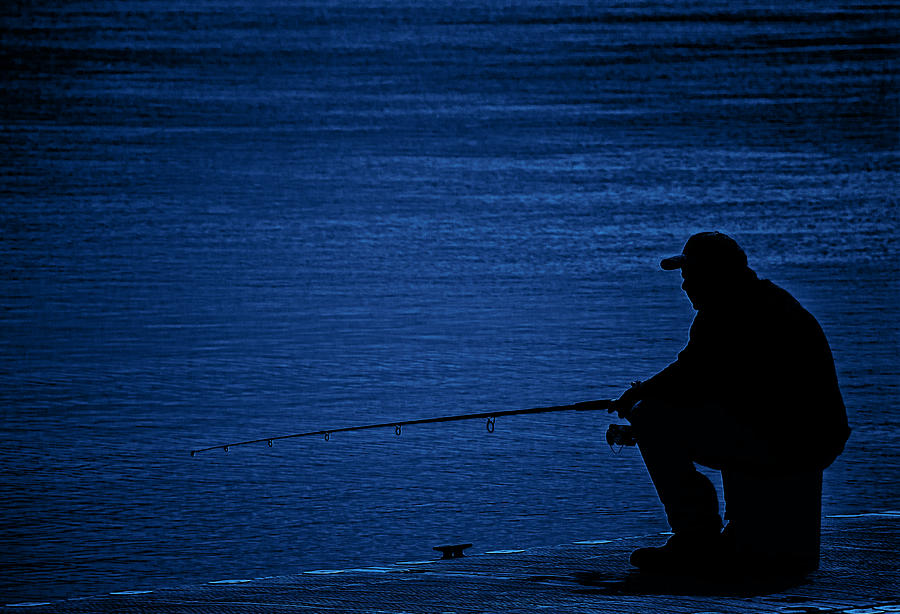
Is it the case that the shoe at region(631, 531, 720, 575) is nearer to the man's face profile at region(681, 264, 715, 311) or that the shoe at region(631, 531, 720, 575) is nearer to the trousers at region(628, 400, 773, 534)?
the trousers at region(628, 400, 773, 534)

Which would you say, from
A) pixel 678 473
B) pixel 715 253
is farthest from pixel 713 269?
pixel 678 473

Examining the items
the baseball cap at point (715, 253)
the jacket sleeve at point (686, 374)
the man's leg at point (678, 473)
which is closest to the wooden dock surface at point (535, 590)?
the man's leg at point (678, 473)

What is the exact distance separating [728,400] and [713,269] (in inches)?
13.0

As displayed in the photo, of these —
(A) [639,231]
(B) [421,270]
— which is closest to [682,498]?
(B) [421,270]

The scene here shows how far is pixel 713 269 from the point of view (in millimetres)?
4152

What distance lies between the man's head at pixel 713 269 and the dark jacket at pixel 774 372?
2cm

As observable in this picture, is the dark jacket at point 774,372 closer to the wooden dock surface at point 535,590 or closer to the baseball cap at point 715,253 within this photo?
the baseball cap at point 715,253

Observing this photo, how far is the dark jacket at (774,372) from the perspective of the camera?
4.06 m

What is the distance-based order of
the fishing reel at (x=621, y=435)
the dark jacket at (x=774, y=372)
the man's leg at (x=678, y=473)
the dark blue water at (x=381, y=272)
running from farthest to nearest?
the dark blue water at (x=381, y=272), the fishing reel at (x=621, y=435), the man's leg at (x=678, y=473), the dark jacket at (x=774, y=372)

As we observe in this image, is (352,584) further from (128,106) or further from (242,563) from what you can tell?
(128,106)

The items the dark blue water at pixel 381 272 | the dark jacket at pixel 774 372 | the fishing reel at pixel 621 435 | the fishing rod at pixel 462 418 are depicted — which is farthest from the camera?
the dark blue water at pixel 381 272

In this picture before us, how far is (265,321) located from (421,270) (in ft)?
6.25

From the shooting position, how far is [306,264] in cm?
1116

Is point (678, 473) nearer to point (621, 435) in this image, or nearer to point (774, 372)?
point (621, 435)
